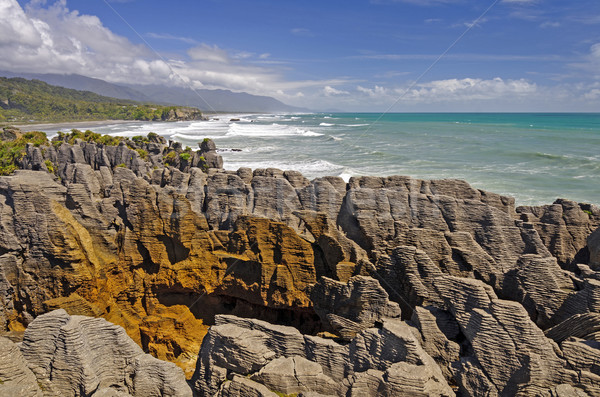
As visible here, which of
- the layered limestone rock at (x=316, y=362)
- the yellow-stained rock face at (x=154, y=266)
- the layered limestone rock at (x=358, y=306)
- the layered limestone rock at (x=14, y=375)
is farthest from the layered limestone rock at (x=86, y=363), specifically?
the layered limestone rock at (x=358, y=306)

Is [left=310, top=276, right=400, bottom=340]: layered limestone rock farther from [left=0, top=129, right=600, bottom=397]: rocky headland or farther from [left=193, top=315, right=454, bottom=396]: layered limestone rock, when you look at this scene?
[left=193, top=315, right=454, bottom=396]: layered limestone rock

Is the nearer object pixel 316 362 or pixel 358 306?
pixel 316 362

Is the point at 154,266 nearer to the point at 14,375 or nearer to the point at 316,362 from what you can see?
the point at 14,375

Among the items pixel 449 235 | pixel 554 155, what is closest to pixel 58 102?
pixel 554 155

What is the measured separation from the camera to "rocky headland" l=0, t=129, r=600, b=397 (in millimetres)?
5676

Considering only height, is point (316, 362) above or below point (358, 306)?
below

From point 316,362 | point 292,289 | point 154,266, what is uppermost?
point 154,266

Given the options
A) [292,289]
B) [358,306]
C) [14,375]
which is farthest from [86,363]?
[358,306]

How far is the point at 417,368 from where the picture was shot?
5.34 meters

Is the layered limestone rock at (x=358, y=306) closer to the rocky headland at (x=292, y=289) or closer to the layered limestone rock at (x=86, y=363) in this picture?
the rocky headland at (x=292, y=289)

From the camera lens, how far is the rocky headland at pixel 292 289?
568cm

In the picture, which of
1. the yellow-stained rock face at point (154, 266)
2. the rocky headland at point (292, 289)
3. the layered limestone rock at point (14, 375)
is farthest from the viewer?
the yellow-stained rock face at point (154, 266)

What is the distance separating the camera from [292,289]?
334 inches

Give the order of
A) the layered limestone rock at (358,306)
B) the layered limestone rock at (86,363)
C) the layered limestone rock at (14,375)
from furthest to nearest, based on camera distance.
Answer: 1. the layered limestone rock at (358,306)
2. the layered limestone rock at (86,363)
3. the layered limestone rock at (14,375)
